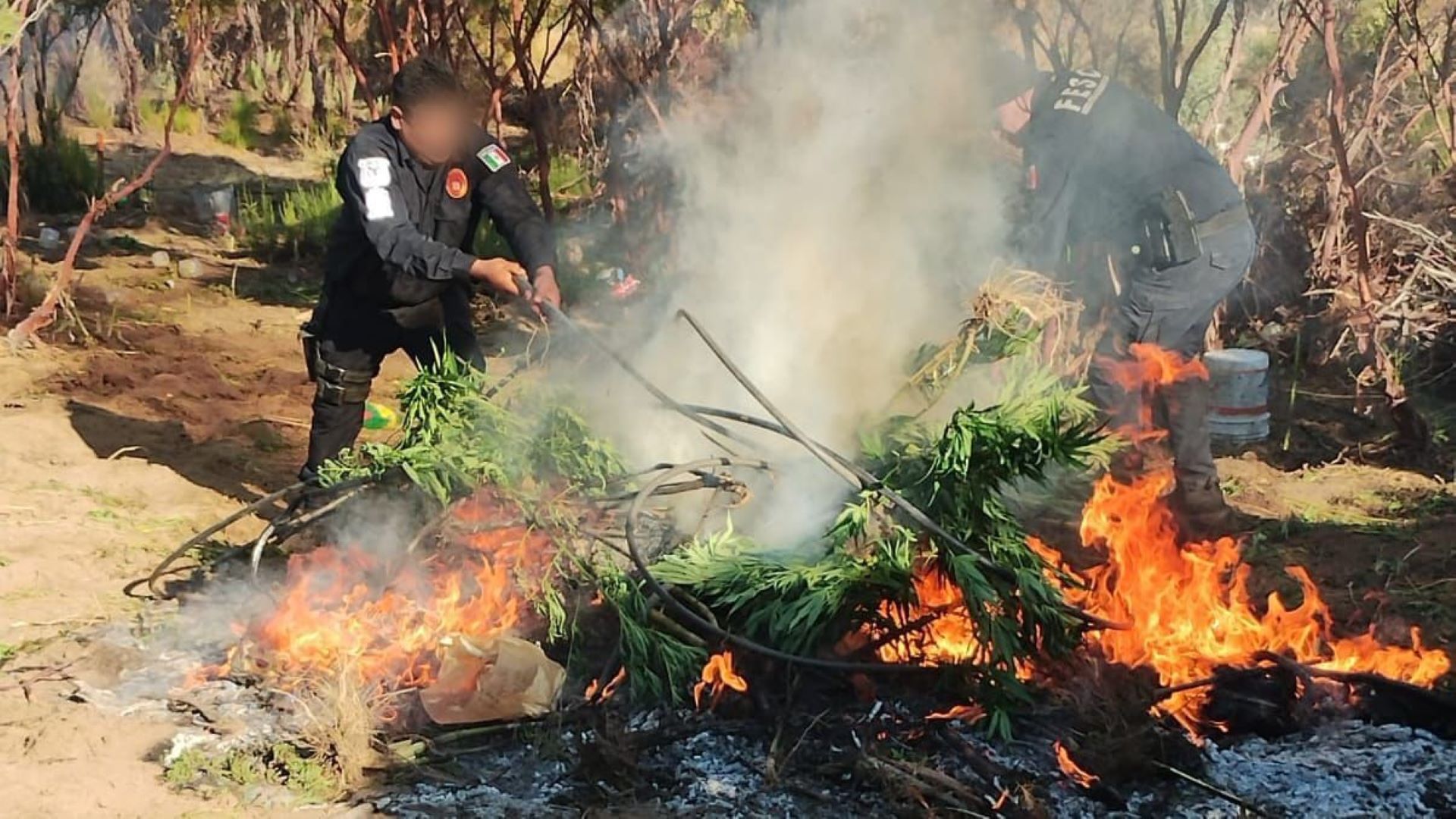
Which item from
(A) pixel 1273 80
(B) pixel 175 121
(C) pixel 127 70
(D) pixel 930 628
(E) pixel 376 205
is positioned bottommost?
(D) pixel 930 628

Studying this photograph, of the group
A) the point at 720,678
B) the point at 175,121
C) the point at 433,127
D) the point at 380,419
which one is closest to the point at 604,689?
the point at 720,678

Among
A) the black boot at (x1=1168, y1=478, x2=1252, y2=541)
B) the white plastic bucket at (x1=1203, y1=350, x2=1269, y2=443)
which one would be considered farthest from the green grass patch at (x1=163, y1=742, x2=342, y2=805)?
the white plastic bucket at (x1=1203, y1=350, x2=1269, y2=443)

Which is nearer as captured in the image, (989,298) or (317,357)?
(989,298)

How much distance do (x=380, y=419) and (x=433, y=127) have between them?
2.19 m

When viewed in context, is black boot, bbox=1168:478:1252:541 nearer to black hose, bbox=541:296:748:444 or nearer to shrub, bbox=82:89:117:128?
black hose, bbox=541:296:748:444

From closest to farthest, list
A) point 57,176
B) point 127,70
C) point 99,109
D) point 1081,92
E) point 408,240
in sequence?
point 408,240, point 1081,92, point 57,176, point 127,70, point 99,109

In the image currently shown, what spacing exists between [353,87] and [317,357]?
632 inches

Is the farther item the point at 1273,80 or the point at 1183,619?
the point at 1273,80

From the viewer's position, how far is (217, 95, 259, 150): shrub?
1673 cm

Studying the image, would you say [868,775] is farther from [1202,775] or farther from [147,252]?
[147,252]

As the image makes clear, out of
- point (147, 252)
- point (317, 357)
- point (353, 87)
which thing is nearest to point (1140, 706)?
point (317, 357)

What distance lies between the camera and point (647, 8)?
8.89 meters

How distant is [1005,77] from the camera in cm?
553

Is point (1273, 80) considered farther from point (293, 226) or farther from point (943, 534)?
point (293, 226)
